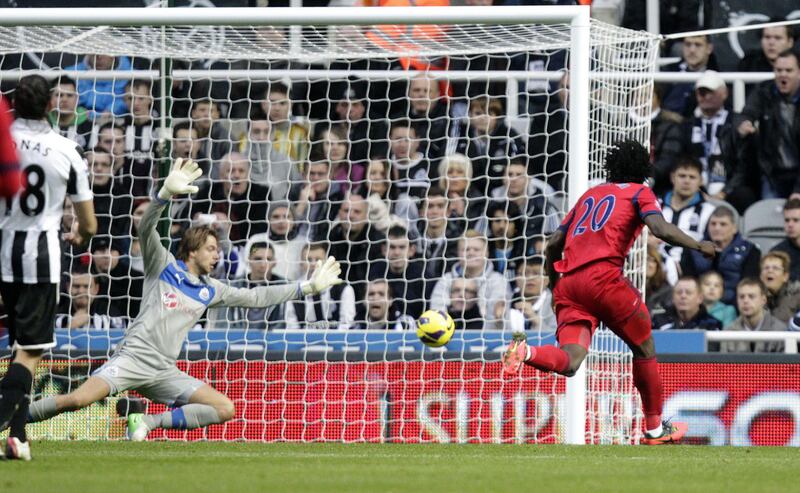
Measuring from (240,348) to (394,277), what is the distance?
1.58 meters

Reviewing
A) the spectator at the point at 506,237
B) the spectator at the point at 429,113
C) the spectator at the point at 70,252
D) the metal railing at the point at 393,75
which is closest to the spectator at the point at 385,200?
the spectator at the point at 429,113

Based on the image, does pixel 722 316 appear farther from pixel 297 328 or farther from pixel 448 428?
pixel 297 328

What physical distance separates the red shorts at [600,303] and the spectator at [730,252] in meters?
3.26

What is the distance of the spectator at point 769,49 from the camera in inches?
519

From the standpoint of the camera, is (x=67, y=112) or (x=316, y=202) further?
(x=67, y=112)

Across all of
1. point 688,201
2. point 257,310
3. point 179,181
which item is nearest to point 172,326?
point 179,181

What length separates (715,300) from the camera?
1212 centimetres

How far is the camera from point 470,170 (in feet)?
40.0

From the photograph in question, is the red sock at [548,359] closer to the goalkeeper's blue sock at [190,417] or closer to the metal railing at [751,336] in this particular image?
the goalkeeper's blue sock at [190,417]

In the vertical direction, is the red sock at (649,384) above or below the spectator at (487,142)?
below

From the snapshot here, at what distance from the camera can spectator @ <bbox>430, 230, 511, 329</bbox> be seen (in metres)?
11.9

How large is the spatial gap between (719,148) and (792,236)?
1062 millimetres

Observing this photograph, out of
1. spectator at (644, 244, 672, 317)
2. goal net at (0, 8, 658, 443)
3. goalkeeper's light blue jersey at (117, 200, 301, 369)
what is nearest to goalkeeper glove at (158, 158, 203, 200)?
goalkeeper's light blue jersey at (117, 200, 301, 369)

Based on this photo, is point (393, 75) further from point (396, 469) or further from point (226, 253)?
point (396, 469)
